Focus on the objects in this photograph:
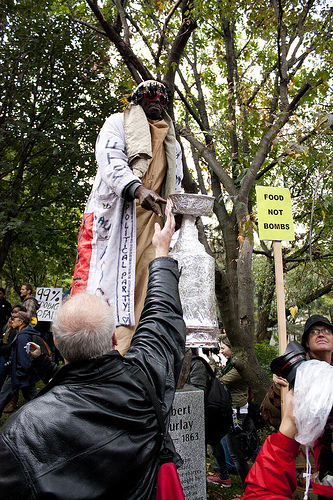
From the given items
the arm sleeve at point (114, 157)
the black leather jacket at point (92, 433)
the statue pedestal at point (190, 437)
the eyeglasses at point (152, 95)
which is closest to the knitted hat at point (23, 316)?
the statue pedestal at point (190, 437)

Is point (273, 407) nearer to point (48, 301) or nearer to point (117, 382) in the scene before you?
point (117, 382)

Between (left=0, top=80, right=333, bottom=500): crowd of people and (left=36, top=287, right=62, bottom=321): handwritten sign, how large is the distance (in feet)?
25.3

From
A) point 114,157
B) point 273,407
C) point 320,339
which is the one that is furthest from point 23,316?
point 320,339

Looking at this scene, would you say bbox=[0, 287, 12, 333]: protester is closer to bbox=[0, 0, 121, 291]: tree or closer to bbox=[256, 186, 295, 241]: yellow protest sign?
bbox=[0, 0, 121, 291]: tree

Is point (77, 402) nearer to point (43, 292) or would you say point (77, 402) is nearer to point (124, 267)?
point (124, 267)

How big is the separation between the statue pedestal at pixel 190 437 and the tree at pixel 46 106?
7.36m

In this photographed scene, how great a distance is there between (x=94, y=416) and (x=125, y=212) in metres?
1.53

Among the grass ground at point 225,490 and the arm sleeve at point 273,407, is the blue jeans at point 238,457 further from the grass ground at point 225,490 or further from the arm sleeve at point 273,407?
the arm sleeve at point 273,407

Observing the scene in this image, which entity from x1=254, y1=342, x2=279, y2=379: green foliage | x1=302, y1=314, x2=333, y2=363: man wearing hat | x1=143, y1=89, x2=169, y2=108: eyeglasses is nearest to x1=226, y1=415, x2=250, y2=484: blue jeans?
x1=302, y1=314, x2=333, y2=363: man wearing hat

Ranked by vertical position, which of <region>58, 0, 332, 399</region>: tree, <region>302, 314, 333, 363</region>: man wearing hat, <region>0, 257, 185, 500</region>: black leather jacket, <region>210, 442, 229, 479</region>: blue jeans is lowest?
<region>210, 442, 229, 479</region>: blue jeans

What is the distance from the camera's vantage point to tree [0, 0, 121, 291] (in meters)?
10.5

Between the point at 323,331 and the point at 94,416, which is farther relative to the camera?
the point at 323,331

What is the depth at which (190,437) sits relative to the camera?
3213 mm

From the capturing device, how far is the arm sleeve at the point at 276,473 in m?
1.69
